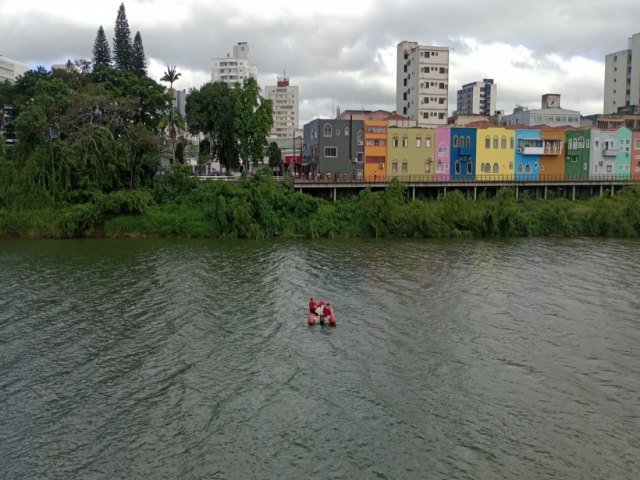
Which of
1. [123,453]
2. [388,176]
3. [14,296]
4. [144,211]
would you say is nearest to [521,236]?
[388,176]

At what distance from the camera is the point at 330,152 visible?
7675cm

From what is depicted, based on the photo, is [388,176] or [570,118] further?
[570,118]

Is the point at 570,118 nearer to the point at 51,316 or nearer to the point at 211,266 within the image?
the point at 211,266

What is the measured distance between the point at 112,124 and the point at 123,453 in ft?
164

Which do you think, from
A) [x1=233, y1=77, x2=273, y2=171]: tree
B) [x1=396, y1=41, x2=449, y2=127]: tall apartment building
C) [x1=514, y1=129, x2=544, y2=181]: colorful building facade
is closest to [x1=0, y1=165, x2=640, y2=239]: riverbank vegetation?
[x1=233, y1=77, x2=273, y2=171]: tree

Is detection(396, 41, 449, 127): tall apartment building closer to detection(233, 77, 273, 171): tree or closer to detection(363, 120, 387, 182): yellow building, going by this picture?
detection(363, 120, 387, 182): yellow building

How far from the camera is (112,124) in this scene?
6031 centimetres

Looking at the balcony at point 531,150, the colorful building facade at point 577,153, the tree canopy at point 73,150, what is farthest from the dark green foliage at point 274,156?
the colorful building facade at point 577,153

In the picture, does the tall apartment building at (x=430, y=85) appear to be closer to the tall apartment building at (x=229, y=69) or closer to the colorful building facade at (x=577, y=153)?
the colorful building facade at (x=577, y=153)

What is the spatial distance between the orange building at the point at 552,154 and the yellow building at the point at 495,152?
4.83 meters

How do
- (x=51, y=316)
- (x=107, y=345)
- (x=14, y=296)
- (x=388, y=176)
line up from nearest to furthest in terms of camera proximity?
(x=107, y=345)
(x=51, y=316)
(x=14, y=296)
(x=388, y=176)

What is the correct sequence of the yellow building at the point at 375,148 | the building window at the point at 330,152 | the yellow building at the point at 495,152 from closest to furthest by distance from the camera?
the building window at the point at 330,152
the yellow building at the point at 375,148
the yellow building at the point at 495,152

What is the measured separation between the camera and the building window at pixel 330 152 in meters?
76.6

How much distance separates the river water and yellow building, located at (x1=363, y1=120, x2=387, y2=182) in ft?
129
